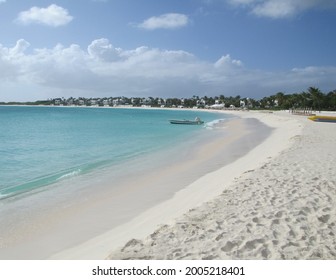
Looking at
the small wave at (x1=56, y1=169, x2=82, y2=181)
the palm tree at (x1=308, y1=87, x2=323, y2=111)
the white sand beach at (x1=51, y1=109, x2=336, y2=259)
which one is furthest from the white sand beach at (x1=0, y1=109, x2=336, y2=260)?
the palm tree at (x1=308, y1=87, x2=323, y2=111)

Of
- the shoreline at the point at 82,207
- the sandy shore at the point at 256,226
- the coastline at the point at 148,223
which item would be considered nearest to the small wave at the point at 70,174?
the shoreline at the point at 82,207

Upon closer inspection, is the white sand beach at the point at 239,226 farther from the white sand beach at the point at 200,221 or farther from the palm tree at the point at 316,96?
the palm tree at the point at 316,96

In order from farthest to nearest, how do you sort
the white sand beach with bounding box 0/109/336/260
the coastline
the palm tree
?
the palm tree, the coastline, the white sand beach with bounding box 0/109/336/260

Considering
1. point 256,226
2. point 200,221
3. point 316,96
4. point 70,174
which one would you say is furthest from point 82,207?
point 316,96

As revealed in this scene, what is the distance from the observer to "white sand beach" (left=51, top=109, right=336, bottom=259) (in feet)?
15.3

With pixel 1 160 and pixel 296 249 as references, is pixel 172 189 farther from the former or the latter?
pixel 1 160

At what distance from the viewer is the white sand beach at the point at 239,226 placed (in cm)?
466

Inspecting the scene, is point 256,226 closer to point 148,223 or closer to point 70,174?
point 148,223

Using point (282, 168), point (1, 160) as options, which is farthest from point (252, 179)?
point (1, 160)

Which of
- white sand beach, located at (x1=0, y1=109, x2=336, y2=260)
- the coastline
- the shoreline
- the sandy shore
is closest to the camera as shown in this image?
the sandy shore

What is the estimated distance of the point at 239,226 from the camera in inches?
218

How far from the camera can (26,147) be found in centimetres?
2150

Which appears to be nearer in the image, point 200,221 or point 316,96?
point 200,221

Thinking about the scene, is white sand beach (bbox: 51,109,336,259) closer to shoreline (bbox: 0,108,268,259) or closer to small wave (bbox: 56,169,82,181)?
shoreline (bbox: 0,108,268,259)
